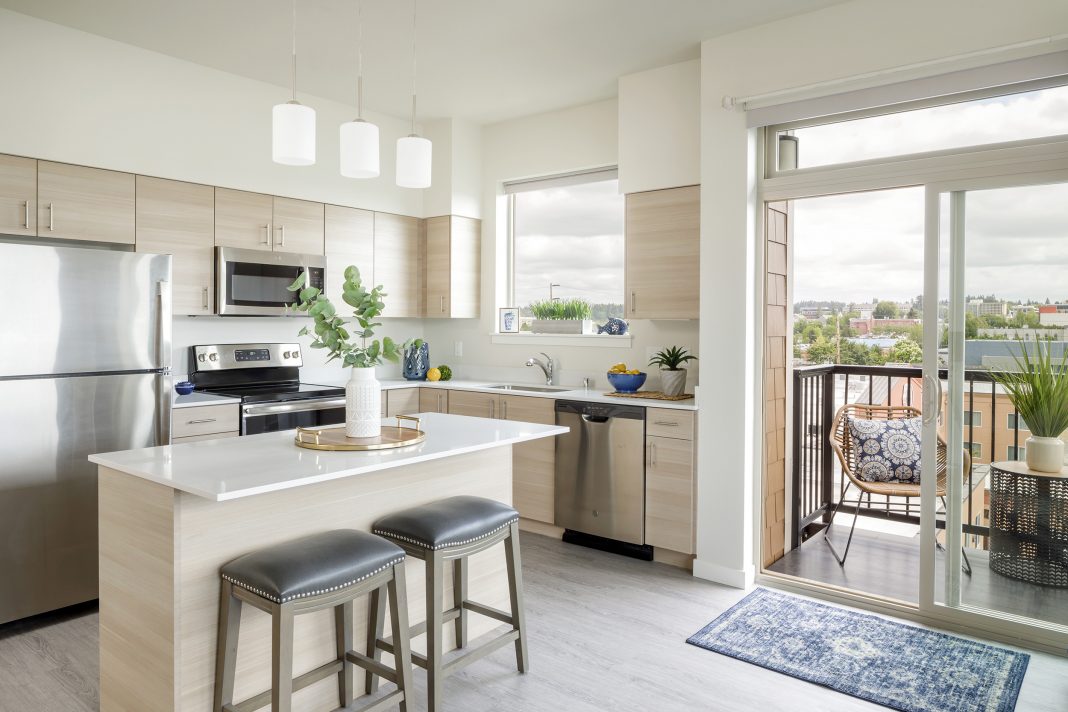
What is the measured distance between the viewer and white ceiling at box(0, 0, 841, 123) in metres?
3.33

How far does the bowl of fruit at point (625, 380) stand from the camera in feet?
14.0

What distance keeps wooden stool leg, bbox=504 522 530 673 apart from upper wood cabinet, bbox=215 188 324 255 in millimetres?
2735

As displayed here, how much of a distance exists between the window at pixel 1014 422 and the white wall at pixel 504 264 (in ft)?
5.53

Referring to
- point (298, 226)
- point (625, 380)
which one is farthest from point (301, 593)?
point (298, 226)

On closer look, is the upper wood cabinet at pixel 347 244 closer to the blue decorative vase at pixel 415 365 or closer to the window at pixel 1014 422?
the blue decorative vase at pixel 415 365

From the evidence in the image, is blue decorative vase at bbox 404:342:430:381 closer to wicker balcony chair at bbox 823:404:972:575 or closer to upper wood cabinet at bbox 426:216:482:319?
upper wood cabinet at bbox 426:216:482:319

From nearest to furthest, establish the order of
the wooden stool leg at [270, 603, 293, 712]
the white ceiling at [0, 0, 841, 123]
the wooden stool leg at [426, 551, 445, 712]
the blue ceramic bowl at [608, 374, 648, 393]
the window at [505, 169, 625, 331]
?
the wooden stool leg at [270, 603, 293, 712] → the wooden stool leg at [426, 551, 445, 712] → the white ceiling at [0, 0, 841, 123] → the blue ceramic bowl at [608, 374, 648, 393] → the window at [505, 169, 625, 331]

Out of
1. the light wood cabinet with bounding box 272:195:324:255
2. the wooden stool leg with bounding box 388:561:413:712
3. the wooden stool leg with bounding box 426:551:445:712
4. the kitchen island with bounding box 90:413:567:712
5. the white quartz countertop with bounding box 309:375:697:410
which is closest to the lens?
the kitchen island with bounding box 90:413:567:712

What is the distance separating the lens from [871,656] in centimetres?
280

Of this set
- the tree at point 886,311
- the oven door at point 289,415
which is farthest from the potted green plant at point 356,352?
the tree at point 886,311

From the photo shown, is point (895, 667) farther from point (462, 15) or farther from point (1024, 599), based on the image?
point (462, 15)

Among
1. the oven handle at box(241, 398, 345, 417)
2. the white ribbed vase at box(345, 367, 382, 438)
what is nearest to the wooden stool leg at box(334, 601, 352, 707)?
the white ribbed vase at box(345, 367, 382, 438)

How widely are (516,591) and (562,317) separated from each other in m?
2.63

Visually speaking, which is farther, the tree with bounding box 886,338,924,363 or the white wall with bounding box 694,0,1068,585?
the tree with bounding box 886,338,924,363
